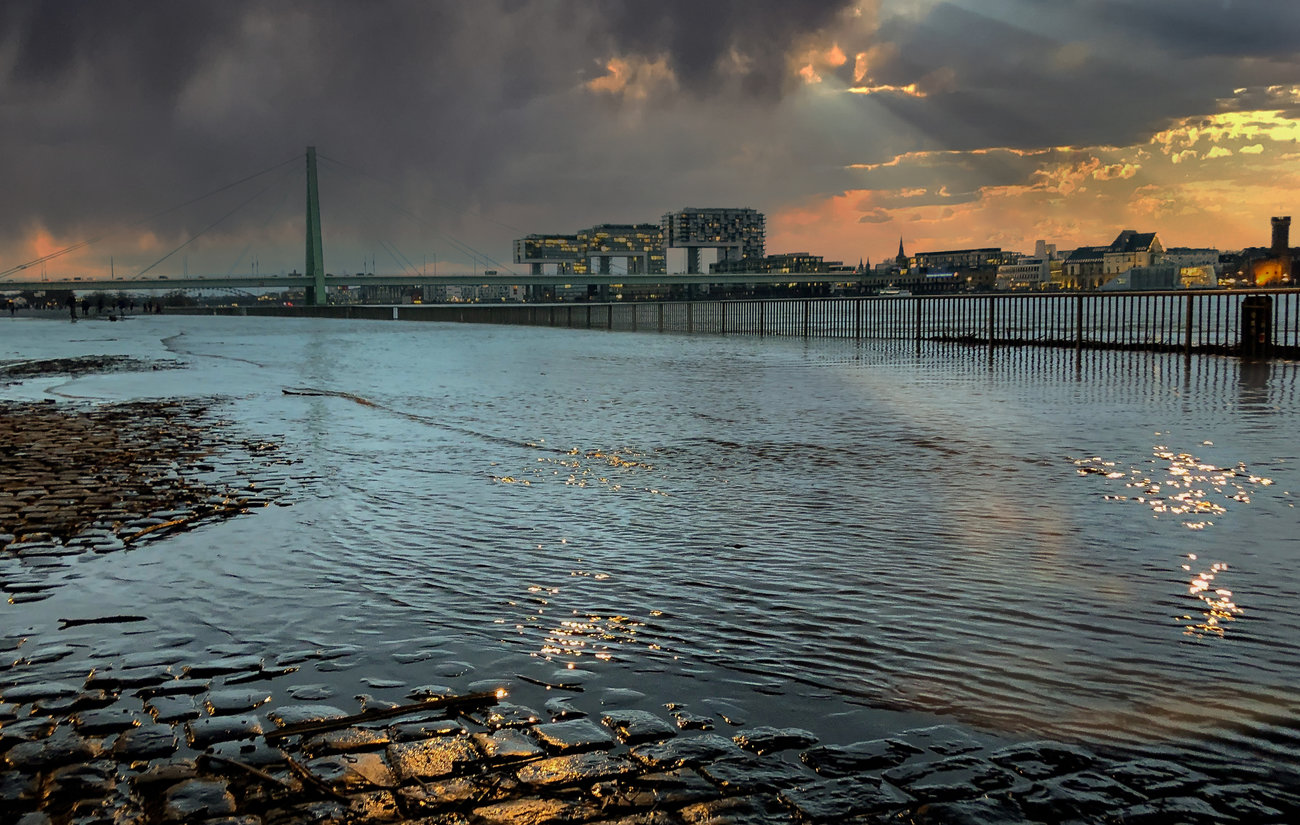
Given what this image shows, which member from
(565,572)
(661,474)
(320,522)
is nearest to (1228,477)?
(661,474)

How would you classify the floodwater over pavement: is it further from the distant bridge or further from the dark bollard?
the distant bridge

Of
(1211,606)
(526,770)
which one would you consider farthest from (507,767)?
(1211,606)

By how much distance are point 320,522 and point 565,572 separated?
2478 millimetres

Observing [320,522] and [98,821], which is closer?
[98,821]

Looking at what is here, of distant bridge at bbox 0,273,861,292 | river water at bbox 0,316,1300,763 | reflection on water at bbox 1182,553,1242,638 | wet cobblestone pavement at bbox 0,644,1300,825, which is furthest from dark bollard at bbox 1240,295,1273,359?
distant bridge at bbox 0,273,861,292

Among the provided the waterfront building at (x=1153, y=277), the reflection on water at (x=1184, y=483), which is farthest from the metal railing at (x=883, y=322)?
the waterfront building at (x=1153, y=277)

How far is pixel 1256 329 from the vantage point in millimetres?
27750

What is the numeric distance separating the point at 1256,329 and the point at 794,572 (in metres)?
27.1

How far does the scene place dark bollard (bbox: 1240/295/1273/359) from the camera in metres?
27.3

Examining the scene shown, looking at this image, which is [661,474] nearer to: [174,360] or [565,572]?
[565,572]

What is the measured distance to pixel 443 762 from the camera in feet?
11.2

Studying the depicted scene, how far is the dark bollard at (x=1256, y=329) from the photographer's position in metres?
27.3

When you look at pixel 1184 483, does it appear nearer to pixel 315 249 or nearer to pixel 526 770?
pixel 526 770

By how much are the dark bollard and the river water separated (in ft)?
50.7
